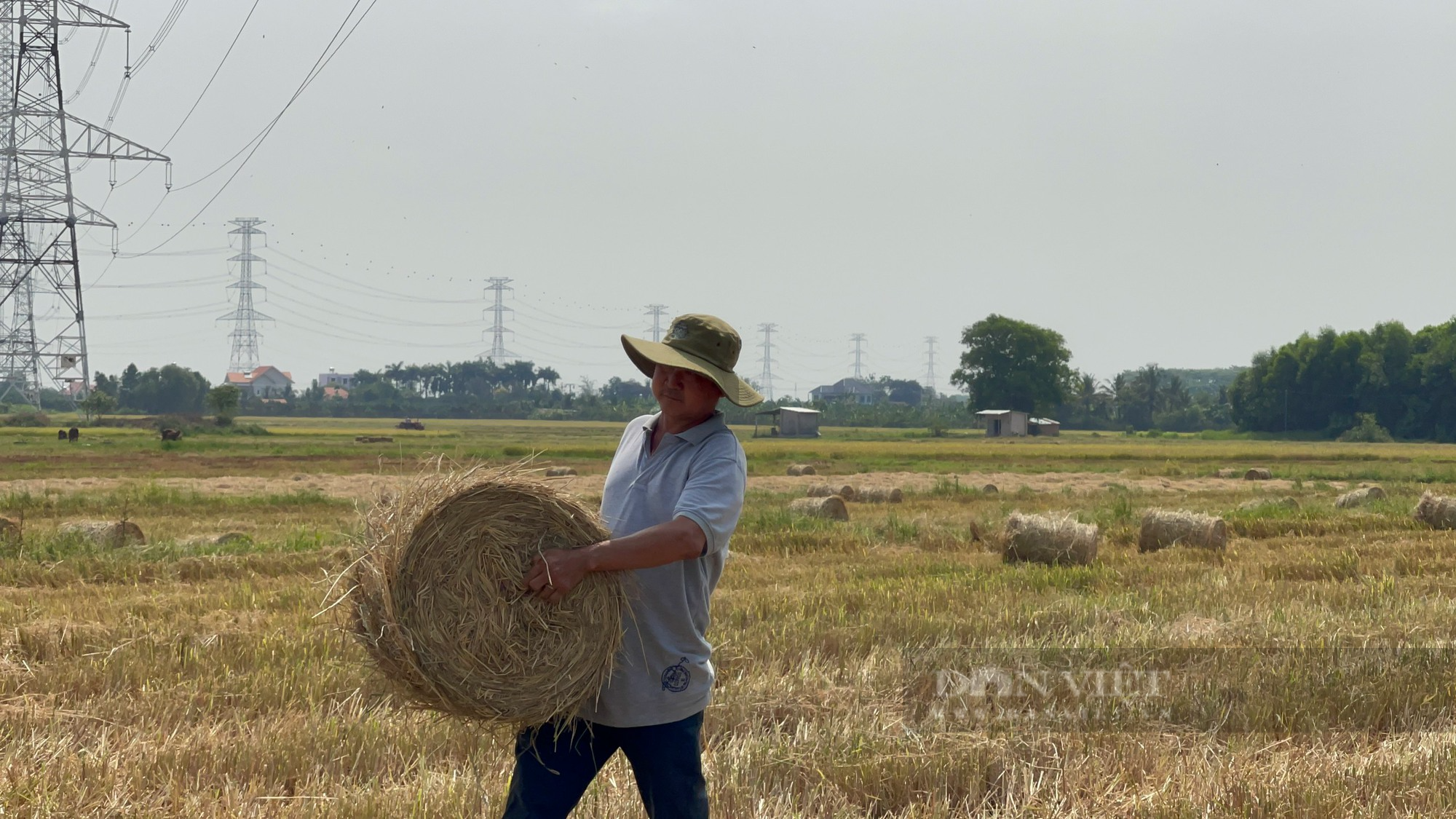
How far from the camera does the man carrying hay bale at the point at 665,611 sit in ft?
11.4

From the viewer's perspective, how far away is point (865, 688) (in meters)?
6.21

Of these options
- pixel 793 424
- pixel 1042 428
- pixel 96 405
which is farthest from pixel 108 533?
pixel 1042 428

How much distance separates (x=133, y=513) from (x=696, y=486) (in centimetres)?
1842

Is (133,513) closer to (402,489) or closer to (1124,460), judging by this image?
(402,489)

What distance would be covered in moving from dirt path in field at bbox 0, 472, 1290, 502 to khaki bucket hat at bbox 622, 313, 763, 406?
19.8 m

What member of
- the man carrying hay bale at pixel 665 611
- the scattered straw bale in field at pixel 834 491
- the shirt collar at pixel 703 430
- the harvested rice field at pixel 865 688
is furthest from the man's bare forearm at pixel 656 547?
the scattered straw bale in field at pixel 834 491

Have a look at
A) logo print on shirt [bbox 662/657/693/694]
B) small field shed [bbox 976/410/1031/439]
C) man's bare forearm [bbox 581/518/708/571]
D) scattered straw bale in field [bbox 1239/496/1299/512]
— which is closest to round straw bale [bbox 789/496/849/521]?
scattered straw bale in field [bbox 1239/496/1299/512]

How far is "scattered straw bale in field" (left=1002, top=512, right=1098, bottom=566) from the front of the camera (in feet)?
41.1

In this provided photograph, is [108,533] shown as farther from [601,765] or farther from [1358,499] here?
[1358,499]

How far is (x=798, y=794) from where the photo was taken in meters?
4.73

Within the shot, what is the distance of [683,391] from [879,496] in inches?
816

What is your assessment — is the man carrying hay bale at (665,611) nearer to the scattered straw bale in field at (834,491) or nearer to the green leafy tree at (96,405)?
the scattered straw bale in field at (834,491)

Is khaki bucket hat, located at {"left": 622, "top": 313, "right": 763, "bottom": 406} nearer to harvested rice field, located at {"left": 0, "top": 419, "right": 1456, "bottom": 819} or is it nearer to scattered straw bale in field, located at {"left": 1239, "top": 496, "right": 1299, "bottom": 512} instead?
harvested rice field, located at {"left": 0, "top": 419, "right": 1456, "bottom": 819}

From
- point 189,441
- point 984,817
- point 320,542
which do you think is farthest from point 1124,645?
point 189,441
